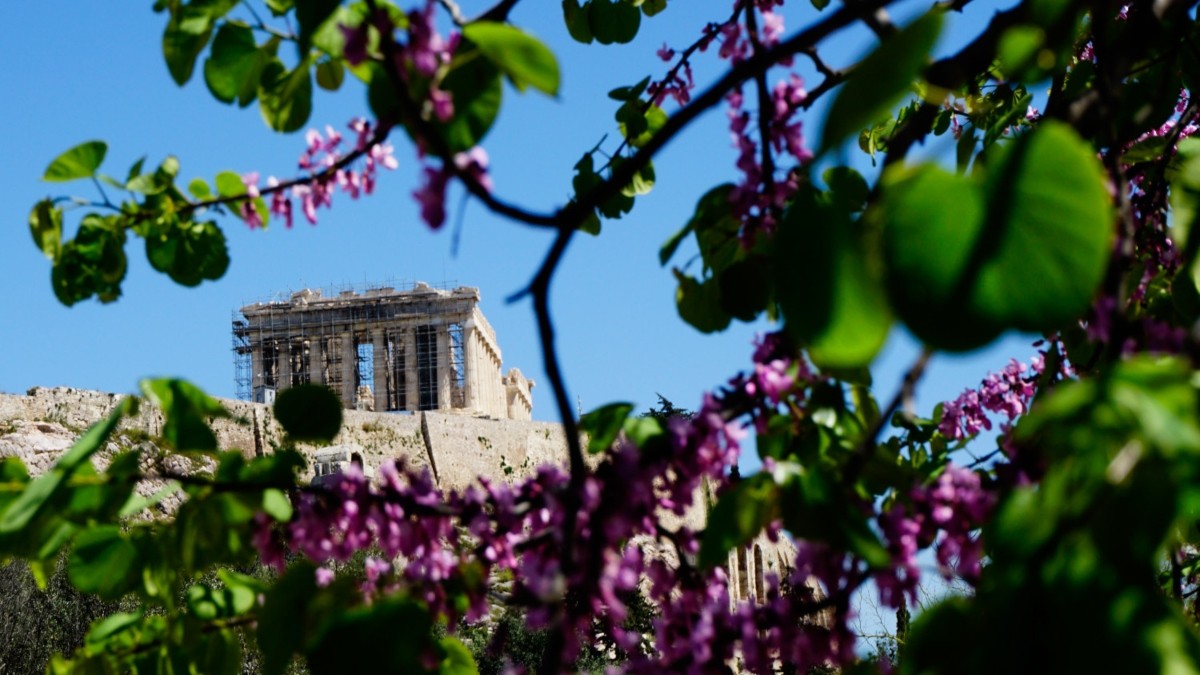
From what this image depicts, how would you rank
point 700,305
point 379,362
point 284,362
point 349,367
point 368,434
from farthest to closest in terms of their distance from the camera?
point 379,362, point 284,362, point 349,367, point 368,434, point 700,305

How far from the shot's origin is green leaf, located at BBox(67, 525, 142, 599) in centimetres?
101

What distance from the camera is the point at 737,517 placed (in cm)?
72

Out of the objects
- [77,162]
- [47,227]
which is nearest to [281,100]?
[77,162]

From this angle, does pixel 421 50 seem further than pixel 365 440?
No

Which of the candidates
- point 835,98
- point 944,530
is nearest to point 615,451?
point 944,530

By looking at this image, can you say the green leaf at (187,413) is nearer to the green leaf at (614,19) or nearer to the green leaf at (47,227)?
the green leaf at (47,227)

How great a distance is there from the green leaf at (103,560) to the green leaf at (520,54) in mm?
591

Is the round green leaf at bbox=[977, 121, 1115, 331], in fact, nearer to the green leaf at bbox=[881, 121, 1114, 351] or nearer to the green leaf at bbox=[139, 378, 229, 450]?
the green leaf at bbox=[881, 121, 1114, 351]

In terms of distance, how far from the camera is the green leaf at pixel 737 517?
72cm

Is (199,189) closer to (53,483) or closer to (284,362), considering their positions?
(53,483)

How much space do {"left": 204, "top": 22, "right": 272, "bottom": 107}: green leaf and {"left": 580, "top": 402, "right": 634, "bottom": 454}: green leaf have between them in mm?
391

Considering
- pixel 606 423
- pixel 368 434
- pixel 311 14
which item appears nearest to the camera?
pixel 311 14

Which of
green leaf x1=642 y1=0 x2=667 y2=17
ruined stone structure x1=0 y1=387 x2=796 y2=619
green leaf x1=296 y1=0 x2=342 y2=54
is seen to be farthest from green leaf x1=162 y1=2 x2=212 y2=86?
ruined stone structure x1=0 y1=387 x2=796 y2=619

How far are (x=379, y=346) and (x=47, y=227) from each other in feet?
164
